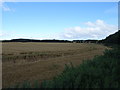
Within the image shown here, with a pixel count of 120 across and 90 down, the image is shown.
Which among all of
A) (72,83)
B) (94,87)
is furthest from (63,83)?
(94,87)

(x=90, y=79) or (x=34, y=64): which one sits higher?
(x=90, y=79)

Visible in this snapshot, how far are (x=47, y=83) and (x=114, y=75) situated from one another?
2.20 meters

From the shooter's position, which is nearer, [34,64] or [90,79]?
[90,79]

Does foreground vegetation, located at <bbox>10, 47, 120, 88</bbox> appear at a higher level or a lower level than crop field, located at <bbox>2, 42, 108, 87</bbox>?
higher

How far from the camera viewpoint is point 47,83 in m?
6.26

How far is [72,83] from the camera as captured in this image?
655 cm

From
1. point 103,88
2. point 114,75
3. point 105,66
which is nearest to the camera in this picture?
point 103,88

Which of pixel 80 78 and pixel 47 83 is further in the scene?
pixel 80 78

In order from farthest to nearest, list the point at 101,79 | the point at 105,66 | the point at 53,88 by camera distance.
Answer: the point at 105,66 < the point at 101,79 < the point at 53,88

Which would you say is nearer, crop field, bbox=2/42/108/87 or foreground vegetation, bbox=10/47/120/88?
foreground vegetation, bbox=10/47/120/88

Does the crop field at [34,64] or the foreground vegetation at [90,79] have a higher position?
the foreground vegetation at [90,79]

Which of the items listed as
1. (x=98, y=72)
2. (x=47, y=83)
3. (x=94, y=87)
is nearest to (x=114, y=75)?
(x=98, y=72)

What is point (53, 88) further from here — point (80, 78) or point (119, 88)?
point (119, 88)

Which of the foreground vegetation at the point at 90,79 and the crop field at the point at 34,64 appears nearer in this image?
the foreground vegetation at the point at 90,79
